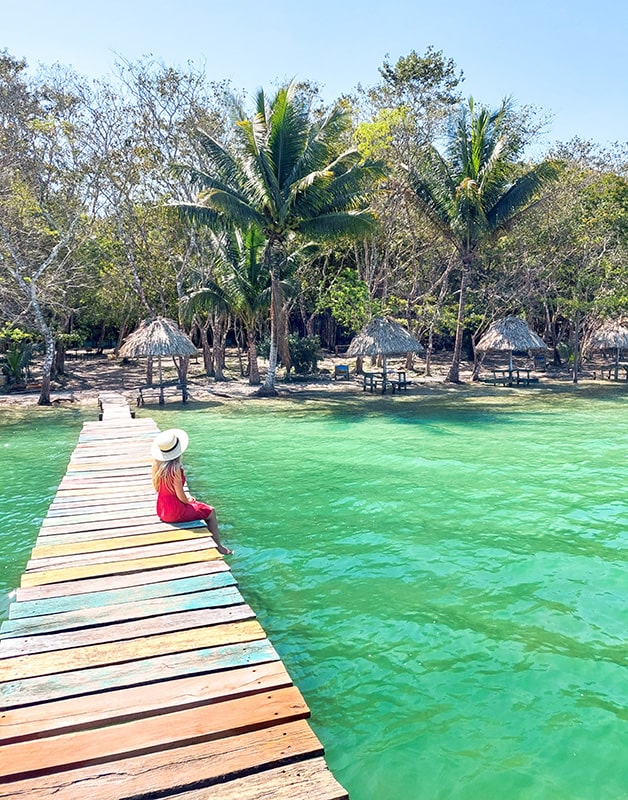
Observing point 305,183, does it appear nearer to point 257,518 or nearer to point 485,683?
point 257,518

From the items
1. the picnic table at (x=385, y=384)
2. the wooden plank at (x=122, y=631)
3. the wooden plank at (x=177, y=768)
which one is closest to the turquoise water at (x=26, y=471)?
the wooden plank at (x=122, y=631)

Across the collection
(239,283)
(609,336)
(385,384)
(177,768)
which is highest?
(239,283)

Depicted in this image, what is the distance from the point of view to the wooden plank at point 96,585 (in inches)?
156

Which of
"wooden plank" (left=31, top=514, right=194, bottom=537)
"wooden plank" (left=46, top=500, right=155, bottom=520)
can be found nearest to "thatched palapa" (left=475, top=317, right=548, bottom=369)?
"wooden plank" (left=46, top=500, right=155, bottom=520)

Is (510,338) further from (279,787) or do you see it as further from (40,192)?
(279,787)

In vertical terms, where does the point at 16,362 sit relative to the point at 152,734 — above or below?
above

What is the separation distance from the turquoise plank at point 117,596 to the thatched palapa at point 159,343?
40.0 feet

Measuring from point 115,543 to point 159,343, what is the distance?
11.9 metres

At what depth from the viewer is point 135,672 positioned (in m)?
3.26

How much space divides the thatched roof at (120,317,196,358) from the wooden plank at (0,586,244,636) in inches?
499

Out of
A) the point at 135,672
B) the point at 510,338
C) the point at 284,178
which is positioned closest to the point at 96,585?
the point at 135,672

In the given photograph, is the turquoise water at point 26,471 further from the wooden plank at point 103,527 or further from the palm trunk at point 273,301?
the palm trunk at point 273,301

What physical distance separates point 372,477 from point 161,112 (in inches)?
555

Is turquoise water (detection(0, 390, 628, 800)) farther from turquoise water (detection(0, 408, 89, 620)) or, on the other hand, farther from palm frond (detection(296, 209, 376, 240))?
palm frond (detection(296, 209, 376, 240))
